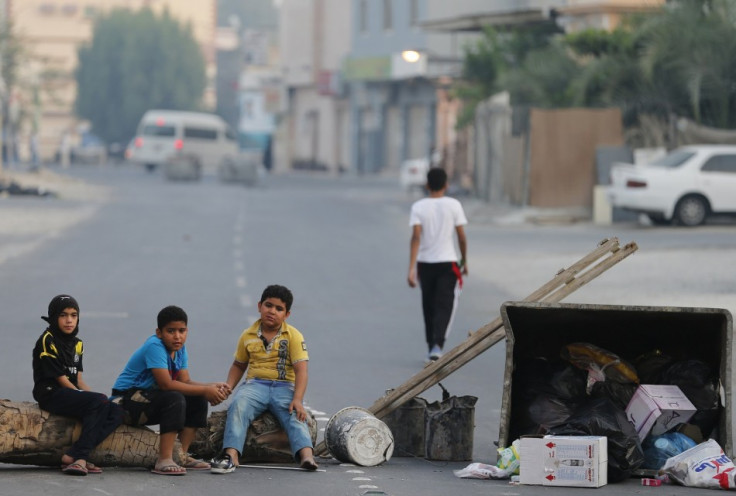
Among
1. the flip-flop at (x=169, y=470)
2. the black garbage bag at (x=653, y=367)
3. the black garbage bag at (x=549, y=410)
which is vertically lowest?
the flip-flop at (x=169, y=470)

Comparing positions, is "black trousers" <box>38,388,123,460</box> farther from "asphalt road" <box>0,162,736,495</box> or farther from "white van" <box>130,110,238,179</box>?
"white van" <box>130,110,238,179</box>

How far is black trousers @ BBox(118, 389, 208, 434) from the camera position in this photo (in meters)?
8.40

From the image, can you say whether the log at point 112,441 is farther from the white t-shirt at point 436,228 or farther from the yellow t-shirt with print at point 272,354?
the white t-shirt at point 436,228

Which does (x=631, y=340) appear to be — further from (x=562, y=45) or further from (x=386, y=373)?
(x=562, y=45)

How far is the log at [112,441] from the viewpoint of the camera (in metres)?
8.34

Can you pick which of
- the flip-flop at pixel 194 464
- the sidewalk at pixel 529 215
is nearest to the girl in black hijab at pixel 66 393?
the flip-flop at pixel 194 464

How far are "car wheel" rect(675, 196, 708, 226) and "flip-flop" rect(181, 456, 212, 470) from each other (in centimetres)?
2386

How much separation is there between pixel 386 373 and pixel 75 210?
26.0m

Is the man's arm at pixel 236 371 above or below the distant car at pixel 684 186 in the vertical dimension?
above

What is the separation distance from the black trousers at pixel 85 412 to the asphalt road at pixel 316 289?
0.63 ft

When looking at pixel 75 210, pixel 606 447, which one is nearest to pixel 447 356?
pixel 606 447

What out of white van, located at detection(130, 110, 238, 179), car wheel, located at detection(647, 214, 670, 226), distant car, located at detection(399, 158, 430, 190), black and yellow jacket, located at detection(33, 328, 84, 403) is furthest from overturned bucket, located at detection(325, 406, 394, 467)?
white van, located at detection(130, 110, 238, 179)

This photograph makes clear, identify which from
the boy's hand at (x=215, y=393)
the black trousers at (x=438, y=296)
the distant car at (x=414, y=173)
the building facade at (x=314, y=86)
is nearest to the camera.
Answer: the boy's hand at (x=215, y=393)

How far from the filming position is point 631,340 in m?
9.88
